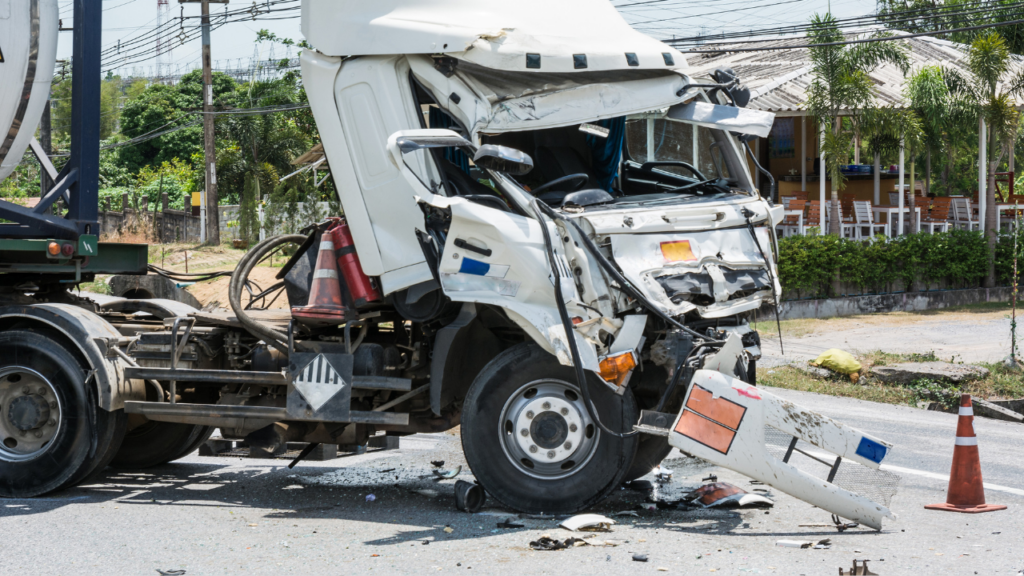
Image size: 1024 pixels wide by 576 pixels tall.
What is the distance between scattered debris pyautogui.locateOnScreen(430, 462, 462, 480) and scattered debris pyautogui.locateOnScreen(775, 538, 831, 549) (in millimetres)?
2840

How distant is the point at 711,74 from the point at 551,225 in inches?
75.1

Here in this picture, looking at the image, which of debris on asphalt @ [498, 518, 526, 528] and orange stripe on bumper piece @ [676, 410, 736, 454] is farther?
debris on asphalt @ [498, 518, 526, 528]

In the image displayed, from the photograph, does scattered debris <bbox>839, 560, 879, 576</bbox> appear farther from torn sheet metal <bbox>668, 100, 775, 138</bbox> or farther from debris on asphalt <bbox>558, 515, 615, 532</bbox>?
torn sheet metal <bbox>668, 100, 775, 138</bbox>

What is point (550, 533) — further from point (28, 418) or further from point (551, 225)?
point (28, 418)

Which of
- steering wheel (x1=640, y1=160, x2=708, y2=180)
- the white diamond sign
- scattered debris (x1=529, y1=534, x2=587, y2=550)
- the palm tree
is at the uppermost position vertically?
the palm tree

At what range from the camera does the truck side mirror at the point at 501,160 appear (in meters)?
5.80

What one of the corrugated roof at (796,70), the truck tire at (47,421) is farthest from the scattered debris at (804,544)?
the corrugated roof at (796,70)

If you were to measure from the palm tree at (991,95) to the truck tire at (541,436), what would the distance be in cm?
1780

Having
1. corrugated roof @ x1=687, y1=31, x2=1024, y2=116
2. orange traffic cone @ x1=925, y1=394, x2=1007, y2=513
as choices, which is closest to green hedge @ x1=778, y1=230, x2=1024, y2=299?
corrugated roof @ x1=687, y1=31, x2=1024, y2=116

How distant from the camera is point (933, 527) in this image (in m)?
6.02

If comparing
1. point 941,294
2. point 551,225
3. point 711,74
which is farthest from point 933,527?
point 941,294

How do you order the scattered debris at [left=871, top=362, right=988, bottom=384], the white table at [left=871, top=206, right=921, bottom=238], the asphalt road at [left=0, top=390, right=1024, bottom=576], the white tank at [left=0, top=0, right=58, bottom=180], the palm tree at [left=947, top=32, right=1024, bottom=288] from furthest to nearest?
the white table at [left=871, top=206, right=921, bottom=238], the palm tree at [left=947, top=32, right=1024, bottom=288], the scattered debris at [left=871, top=362, right=988, bottom=384], the white tank at [left=0, top=0, right=58, bottom=180], the asphalt road at [left=0, top=390, right=1024, bottom=576]

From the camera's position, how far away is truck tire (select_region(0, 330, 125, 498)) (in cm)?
703

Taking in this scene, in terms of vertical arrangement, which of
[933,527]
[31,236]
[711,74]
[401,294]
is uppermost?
[711,74]
